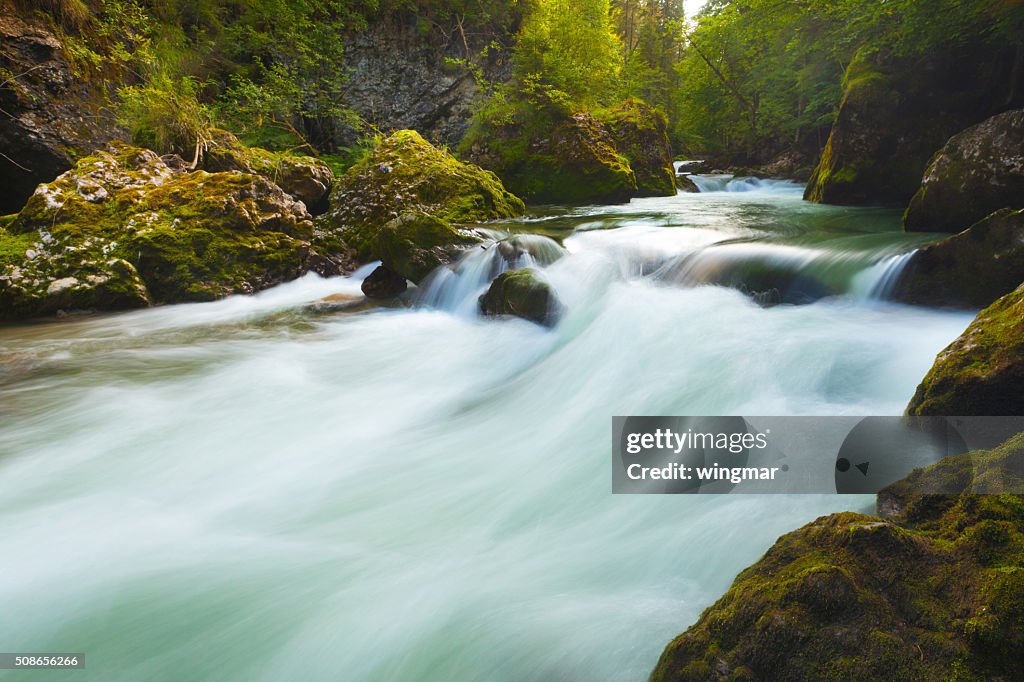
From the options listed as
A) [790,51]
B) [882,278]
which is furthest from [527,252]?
[790,51]

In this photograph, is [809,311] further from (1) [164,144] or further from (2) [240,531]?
(1) [164,144]

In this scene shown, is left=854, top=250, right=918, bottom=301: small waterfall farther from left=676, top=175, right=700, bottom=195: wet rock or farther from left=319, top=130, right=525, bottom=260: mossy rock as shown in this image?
left=676, top=175, right=700, bottom=195: wet rock

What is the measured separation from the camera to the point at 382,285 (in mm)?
7457

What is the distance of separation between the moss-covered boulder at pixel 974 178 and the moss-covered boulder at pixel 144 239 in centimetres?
802

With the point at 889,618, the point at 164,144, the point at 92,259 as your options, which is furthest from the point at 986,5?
the point at 164,144

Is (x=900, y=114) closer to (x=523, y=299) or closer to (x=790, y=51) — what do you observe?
(x=523, y=299)

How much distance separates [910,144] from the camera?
365 inches

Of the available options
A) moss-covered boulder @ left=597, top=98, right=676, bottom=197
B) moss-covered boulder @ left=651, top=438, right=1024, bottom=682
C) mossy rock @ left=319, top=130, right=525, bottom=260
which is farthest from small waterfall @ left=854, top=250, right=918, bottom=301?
moss-covered boulder @ left=597, top=98, right=676, bottom=197

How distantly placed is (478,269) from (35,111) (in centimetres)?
816

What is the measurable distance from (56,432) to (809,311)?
622cm

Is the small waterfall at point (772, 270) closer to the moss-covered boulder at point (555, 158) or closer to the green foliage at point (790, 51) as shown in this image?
the green foliage at point (790, 51)

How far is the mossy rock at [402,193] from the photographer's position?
343 inches

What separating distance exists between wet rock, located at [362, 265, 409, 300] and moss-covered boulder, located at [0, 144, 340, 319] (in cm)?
112

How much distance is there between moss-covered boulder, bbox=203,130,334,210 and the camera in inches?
390
